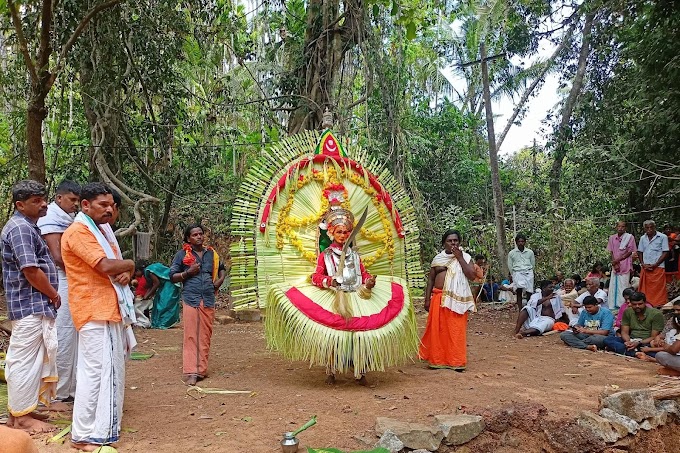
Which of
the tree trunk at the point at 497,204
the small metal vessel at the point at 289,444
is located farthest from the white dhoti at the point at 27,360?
the tree trunk at the point at 497,204

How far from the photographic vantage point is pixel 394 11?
5.74 metres

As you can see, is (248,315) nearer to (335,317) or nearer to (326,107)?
(326,107)

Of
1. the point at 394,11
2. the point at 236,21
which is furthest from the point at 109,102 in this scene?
the point at 394,11

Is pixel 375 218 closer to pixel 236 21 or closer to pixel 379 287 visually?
pixel 379 287

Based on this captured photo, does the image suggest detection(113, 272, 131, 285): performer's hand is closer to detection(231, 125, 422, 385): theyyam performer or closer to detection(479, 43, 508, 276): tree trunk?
detection(231, 125, 422, 385): theyyam performer

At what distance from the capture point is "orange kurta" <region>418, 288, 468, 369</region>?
575 cm

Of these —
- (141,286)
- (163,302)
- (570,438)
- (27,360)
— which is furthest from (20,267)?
(141,286)

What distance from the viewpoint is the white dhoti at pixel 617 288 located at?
9289 millimetres

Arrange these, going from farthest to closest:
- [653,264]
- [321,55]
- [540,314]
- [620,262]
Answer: [620,262]
[653,264]
[321,55]
[540,314]

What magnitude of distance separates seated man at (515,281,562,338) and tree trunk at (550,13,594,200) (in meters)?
4.98

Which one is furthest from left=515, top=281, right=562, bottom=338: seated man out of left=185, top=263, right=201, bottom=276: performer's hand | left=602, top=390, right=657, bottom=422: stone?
left=185, top=263, right=201, bottom=276: performer's hand

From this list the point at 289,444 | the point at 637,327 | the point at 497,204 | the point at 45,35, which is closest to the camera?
the point at 289,444

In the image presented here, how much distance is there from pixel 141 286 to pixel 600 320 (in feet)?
20.3

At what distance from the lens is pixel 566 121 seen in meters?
13.1
